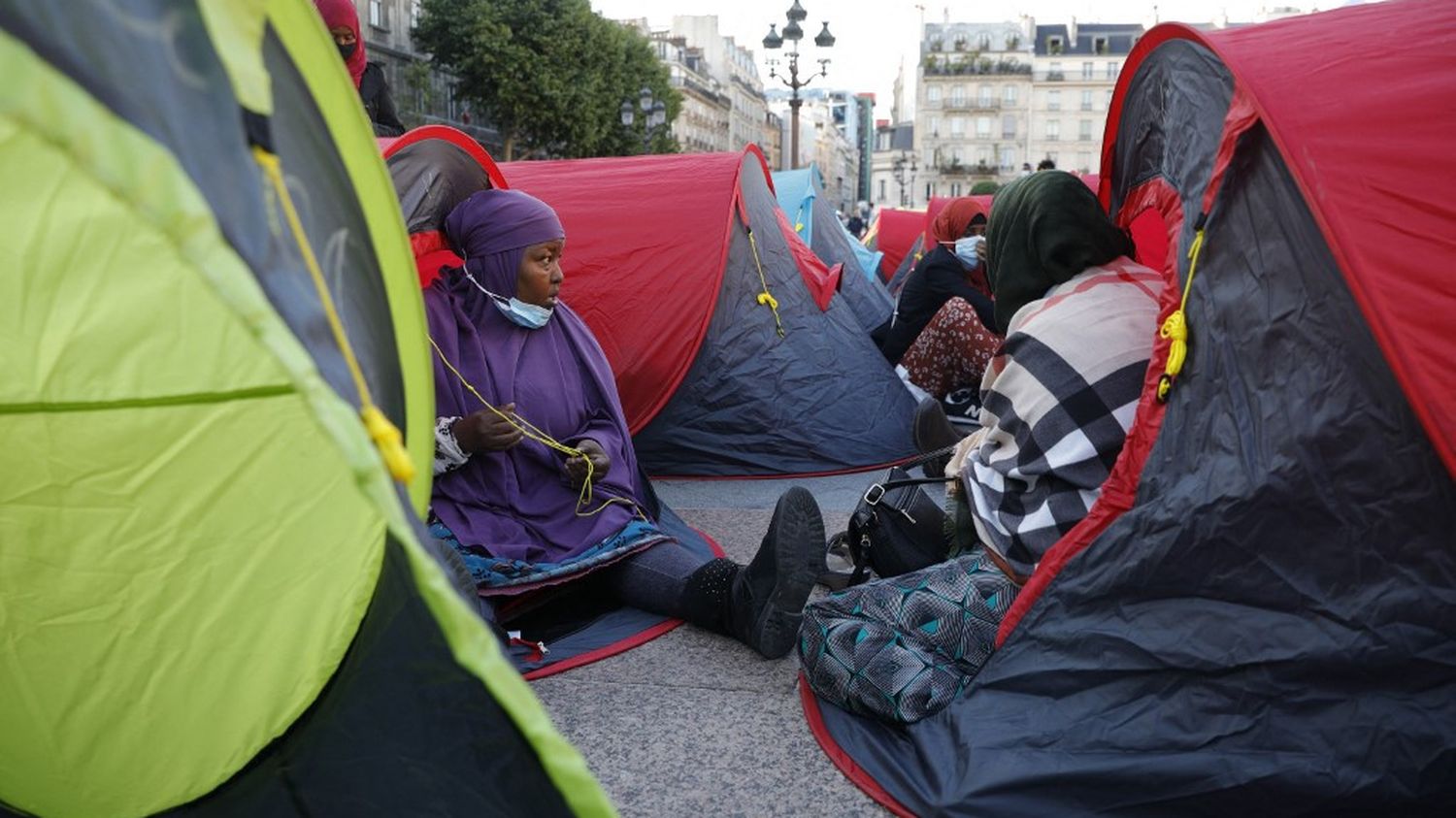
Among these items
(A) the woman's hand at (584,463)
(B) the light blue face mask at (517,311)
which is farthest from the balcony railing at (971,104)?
(A) the woman's hand at (584,463)

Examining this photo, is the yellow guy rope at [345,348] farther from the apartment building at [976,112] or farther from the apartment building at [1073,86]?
the apartment building at [976,112]

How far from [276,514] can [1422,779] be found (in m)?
1.78

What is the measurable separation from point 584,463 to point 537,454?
149 mm

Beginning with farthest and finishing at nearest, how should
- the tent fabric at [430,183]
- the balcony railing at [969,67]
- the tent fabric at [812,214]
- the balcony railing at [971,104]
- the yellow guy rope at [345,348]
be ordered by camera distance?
the balcony railing at [971,104]
the balcony railing at [969,67]
the tent fabric at [812,214]
the tent fabric at [430,183]
the yellow guy rope at [345,348]

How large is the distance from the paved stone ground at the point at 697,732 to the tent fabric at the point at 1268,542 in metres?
0.21

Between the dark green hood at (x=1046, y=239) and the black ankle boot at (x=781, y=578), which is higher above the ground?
the dark green hood at (x=1046, y=239)

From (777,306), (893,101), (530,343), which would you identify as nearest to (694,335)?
(777,306)

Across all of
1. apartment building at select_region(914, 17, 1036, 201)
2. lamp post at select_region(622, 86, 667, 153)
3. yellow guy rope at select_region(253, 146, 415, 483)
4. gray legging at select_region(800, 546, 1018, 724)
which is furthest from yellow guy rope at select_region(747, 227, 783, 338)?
apartment building at select_region(914, 17, 1036, 201)

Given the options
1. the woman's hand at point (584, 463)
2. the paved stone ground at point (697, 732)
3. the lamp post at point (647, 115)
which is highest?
the lamp post at point (647, 115)

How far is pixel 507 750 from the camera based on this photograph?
1.48 meters

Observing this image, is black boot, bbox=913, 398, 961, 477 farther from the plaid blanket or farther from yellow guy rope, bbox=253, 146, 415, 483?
yellow guy rope, bbox=253, 146, 415, 483

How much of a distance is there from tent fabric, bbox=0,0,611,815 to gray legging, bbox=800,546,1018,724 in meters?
1.08

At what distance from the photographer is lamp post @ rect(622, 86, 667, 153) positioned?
27117mm

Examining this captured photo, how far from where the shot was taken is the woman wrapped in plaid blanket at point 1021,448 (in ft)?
7.62
